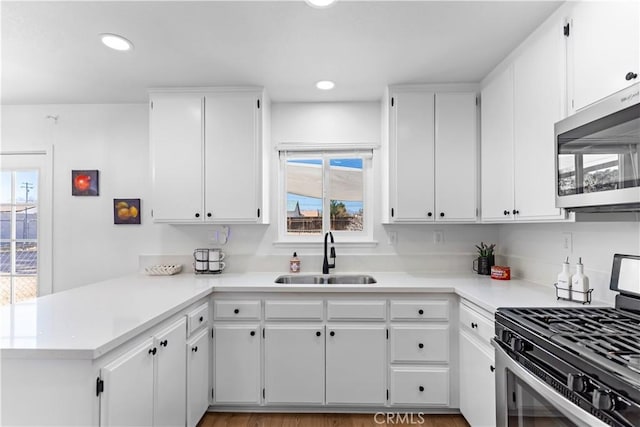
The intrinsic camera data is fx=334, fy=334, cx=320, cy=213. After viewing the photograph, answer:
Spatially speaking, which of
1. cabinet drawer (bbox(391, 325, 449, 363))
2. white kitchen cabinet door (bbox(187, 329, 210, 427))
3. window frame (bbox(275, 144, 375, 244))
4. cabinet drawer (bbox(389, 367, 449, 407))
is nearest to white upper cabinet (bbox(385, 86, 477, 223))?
window frame (bbox(275, 144, 375, 244))

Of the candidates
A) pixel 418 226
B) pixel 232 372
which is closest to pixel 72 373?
pixel 232 372

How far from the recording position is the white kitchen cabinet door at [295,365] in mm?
2285

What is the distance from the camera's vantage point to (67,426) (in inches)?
46.3

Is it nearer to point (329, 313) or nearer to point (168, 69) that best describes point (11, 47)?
point (168, 69)

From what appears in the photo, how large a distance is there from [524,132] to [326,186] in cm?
159

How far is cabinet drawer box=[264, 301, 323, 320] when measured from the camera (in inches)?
90.5

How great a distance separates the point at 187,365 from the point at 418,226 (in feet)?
6.69

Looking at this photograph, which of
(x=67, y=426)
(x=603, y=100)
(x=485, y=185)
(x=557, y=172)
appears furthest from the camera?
(x=485, y=185)

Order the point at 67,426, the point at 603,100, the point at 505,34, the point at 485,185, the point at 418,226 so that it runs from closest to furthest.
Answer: the point at 67,426, the point at 603,100, the point at 505,34, the point at 485,185, the point at 418,226

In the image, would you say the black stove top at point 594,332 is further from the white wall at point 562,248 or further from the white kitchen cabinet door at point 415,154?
the white kitchen cabinet door at point 415,154

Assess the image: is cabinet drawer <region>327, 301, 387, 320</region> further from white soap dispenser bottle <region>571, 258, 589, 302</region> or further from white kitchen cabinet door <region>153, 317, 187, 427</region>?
white soap dispenser bottle <region>571, 258, 589, 302</region>

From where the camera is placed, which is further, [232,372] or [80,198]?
[80,198]

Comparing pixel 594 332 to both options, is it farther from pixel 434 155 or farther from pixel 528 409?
pixel 434 155

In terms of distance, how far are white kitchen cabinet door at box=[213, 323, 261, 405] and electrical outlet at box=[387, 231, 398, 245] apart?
4.37 ft
